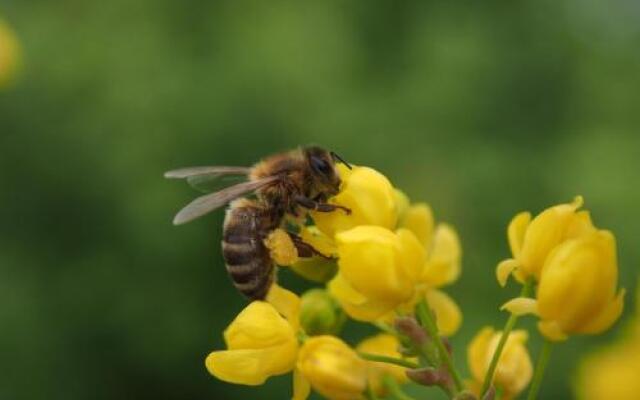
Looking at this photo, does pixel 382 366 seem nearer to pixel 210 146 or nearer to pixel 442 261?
pixel 442 261

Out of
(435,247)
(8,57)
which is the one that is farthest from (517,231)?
(8,57)

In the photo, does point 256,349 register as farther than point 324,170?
No

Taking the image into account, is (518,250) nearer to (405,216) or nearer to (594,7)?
(405,216)

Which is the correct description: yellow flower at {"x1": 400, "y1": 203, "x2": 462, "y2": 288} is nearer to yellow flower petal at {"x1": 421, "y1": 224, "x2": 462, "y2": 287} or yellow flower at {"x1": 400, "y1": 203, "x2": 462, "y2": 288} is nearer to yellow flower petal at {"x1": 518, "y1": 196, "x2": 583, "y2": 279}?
yellow flower petal at {"x1": 421, "y1": 224, "x2": 462, "y2": 287}

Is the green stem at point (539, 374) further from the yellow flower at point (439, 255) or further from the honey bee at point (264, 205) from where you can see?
the honey bee at point (264, 205)

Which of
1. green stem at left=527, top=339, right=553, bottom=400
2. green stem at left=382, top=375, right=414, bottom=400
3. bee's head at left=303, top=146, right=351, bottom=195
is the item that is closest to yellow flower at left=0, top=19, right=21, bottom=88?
bee's head at left=303, top=146, right=351, bottom=195

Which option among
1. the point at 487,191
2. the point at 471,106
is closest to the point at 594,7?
the point at 471,106

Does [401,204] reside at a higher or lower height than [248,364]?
higher
